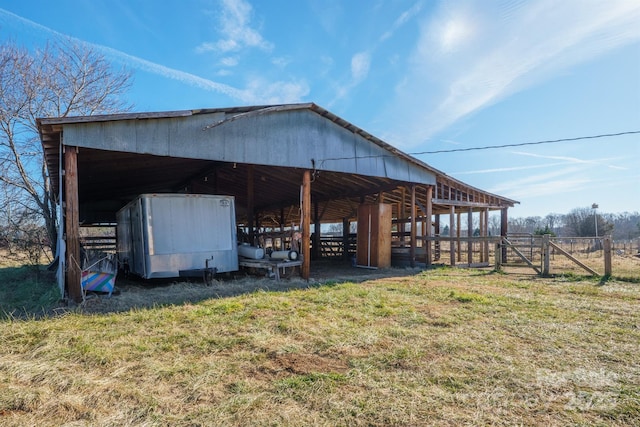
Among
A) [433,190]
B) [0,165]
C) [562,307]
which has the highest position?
[0,165]

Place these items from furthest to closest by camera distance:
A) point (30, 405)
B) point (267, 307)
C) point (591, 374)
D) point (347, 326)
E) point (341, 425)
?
1. point (267, 307)
2. point (347, 326)
3. point (591, 374)
4. point (30, 405)
5. point (341, 425)

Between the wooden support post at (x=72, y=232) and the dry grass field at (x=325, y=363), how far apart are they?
36 centimetres

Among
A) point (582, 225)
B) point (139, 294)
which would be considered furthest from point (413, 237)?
point (582, 225)

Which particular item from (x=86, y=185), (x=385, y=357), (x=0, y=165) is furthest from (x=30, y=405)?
(x=0, y=165)

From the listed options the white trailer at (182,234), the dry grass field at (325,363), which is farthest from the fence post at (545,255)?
the white trailer at (182,234)

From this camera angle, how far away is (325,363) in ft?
11.2

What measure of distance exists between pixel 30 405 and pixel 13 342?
6.09 ft

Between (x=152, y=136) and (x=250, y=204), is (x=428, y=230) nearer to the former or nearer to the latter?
(x=250, y=204)

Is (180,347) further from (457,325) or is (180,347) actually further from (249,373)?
(457,325)

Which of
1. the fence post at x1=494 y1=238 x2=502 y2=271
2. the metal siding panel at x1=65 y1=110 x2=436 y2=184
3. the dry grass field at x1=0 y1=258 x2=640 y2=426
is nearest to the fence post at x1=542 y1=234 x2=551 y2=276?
the fence post at x1=494 y1=238 x2=502 y2=271

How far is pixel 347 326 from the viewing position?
461 cm

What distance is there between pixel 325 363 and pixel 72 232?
506 cm

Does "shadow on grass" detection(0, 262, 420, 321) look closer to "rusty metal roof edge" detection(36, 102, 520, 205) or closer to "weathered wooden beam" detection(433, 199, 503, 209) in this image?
"rusty metal roof edge" detection(36, 102, 520, 205)

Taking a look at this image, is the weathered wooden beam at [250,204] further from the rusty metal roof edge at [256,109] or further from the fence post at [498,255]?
the fence post at [498,255]
